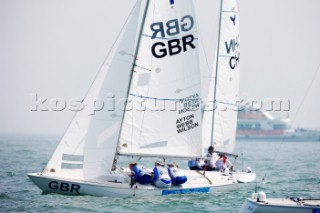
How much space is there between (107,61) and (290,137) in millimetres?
89785

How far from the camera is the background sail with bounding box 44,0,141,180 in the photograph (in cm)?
1830

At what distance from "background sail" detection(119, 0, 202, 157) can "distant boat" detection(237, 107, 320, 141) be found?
86942 millimetres

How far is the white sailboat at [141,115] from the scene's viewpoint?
60.0 feet

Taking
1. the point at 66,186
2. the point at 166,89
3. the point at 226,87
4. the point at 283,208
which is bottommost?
the point at 66,186

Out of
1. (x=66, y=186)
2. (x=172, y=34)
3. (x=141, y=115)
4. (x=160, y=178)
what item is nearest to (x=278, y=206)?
(x=160, y=178)

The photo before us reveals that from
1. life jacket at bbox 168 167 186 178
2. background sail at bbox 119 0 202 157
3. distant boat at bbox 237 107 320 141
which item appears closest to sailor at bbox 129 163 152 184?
background sail at bbox 119 0 202 157

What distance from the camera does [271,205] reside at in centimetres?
1381

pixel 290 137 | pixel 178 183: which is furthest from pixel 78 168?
pixel 290 137

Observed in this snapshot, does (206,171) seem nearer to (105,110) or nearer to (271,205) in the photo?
(105,110)

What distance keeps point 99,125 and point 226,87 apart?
1020 centimetres

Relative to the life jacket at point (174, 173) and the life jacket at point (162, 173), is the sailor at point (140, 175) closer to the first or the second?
the life jacket at point (162, 173)

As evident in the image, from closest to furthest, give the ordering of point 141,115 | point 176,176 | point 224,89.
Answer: point 176,176 < point 141,115 < point 224,89

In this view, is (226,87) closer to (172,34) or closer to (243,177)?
(243,177)

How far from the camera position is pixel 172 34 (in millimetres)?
19922
